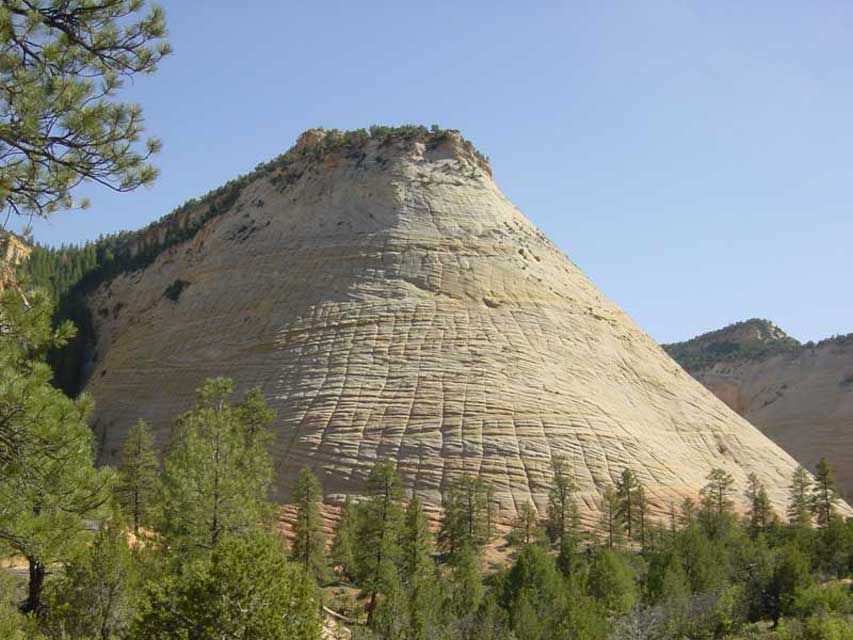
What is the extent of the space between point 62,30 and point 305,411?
110 ft

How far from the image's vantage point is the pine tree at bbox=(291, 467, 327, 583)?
29344 millimetres

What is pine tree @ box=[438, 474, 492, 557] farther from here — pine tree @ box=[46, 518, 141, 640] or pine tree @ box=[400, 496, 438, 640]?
pine tree @ box=[46, 518, 141, 640]

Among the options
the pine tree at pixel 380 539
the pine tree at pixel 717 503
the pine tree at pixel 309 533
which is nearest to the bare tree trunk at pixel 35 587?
the pine tree at pixel 380 539

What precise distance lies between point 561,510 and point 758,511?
11802 millimetres

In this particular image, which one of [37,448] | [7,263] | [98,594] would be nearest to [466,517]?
[98,594]

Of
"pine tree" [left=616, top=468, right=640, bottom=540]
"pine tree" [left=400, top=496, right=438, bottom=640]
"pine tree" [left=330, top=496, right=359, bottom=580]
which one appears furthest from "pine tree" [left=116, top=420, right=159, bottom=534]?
"pine tree" [left=616, top=468, right=640, bottom=540]

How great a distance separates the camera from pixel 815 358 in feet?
318

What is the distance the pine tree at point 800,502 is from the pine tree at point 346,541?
65.7 feet

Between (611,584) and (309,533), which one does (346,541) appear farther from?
(611,584)

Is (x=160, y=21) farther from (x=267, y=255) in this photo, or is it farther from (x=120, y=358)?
(x=120, y=358)

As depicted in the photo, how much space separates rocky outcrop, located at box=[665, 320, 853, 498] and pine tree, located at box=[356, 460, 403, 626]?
55.6 m

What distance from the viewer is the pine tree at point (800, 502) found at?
39000mm

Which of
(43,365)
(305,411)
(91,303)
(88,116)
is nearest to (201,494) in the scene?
(43,365)

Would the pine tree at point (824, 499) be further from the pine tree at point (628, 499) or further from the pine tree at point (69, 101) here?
the pine tree at point (69, 101)
